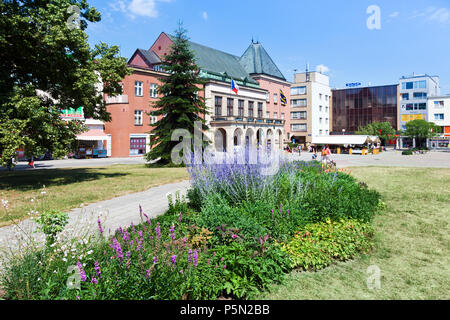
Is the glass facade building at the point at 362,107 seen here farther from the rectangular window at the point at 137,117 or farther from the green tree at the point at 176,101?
the green tree at the point at 176,101

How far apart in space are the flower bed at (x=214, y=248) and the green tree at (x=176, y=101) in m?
16.2

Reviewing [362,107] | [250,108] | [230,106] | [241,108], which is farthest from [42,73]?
[362,107]

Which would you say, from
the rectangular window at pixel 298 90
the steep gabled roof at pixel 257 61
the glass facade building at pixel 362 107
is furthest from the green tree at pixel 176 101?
the glass facade building at pixel 362 107

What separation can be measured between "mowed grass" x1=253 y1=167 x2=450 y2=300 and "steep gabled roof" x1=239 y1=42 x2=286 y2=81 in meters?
54.1

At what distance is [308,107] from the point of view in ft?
263

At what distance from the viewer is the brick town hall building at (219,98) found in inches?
1608

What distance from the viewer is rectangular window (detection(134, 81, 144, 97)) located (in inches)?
1612

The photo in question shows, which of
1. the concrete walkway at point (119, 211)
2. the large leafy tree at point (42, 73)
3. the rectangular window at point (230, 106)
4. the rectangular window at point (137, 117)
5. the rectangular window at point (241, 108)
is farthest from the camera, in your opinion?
the rectangular window at point (241, 108)

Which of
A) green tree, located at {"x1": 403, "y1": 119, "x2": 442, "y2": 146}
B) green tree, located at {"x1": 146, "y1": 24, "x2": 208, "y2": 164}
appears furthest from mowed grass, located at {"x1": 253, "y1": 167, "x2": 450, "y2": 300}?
green tree, located at {"x1": 403, "y1": 119, "x2": 442, "y2": 146}

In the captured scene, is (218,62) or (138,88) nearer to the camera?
(138,88)

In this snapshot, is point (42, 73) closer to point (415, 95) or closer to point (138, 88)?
point (138, 88)

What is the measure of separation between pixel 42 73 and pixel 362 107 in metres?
89.4

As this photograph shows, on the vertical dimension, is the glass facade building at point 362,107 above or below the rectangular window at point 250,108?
above

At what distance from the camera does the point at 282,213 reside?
20.7ft
